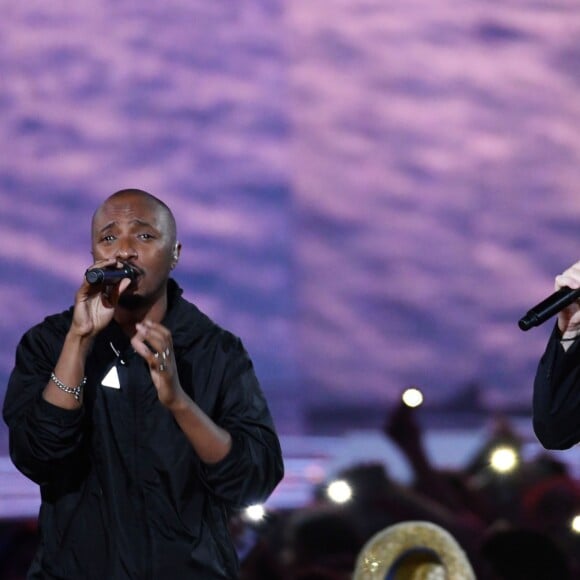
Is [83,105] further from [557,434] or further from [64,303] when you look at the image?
[557,434]

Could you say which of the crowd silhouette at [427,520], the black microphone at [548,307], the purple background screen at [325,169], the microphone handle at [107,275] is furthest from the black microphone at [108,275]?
the purple background screen at [325,169]

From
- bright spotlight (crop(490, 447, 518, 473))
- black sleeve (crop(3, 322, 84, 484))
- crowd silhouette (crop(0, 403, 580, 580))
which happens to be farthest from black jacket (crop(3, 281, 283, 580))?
bright spotlight (crop(490, 447, 518, 473))

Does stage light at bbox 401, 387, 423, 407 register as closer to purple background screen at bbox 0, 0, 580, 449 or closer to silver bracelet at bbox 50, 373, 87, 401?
purple background screen at bbox 0, 0, 580, 449

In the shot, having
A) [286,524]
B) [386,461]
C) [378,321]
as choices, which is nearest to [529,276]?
[378,321]

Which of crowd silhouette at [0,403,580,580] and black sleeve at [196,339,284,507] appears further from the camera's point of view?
crowd silhouette at [0,403,580,580]

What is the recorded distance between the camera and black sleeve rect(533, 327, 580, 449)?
6.23ft

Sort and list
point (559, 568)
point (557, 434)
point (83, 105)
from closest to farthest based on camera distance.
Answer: point (557, 434)
point (559, 568)
point (83, 105)

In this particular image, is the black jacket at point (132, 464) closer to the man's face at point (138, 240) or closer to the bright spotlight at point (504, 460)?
the man's face at point (138, 240)

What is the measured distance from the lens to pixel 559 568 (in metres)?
3.27

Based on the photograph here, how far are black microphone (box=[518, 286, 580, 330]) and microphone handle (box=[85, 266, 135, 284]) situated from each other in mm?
657

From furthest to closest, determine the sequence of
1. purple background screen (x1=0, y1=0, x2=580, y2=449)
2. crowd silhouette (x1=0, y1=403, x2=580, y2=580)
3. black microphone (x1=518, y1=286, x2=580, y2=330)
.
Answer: purple background screen (x1=0, y1=0, x2=580, y2=449) < crowd silhouette (x1=0, y1=403, x2=580, y2=580) < black microphone (x1=518, y1=286, x2=580, y2=330)

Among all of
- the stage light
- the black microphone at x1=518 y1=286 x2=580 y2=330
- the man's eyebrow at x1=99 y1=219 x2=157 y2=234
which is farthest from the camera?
the stage light

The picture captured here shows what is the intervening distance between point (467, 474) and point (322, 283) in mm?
797

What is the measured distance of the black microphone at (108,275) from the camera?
73.7 inches
